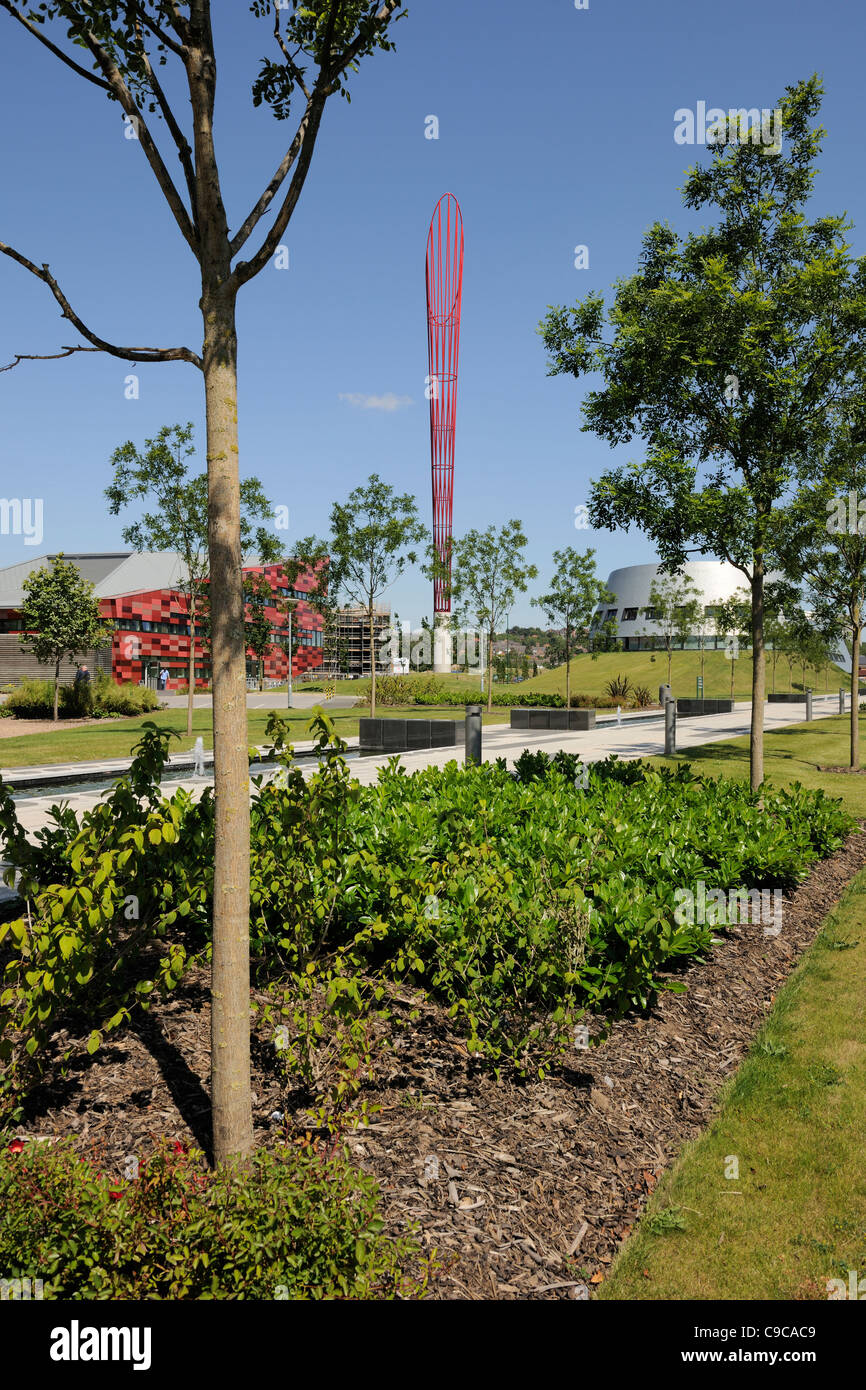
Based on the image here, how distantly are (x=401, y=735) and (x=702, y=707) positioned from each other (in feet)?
78.0

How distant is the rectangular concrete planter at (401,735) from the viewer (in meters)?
22.5

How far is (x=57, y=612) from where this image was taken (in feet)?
107

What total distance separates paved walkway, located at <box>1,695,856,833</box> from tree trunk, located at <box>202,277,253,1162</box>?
16.1ft

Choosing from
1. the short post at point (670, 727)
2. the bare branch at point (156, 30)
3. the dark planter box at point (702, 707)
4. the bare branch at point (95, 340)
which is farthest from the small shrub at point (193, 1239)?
the dark planter box at point (702, 707)

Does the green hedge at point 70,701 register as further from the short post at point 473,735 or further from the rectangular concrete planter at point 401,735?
the short post at point 473,735

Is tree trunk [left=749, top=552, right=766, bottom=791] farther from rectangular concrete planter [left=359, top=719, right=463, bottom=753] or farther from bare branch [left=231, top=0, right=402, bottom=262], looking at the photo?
rectangular concrete planter [left=359, top=719, right=463, bottom=753]

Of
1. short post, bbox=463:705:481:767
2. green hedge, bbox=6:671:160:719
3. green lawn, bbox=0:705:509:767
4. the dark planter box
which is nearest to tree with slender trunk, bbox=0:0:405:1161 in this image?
short post, bbox=463:705:481:767

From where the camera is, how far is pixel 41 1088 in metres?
3.91

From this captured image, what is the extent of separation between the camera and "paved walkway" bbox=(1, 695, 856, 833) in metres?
14.2

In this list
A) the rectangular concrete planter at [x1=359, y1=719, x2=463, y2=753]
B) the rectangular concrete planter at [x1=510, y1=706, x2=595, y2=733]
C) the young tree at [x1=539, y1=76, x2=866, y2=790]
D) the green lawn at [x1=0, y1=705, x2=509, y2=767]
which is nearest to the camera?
the young tree at [x1=539, y1=76, x2=866, y2=790]

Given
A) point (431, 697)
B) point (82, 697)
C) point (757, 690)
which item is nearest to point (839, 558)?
point (757, 690)

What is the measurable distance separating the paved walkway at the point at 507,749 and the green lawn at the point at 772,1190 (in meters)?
5.06
